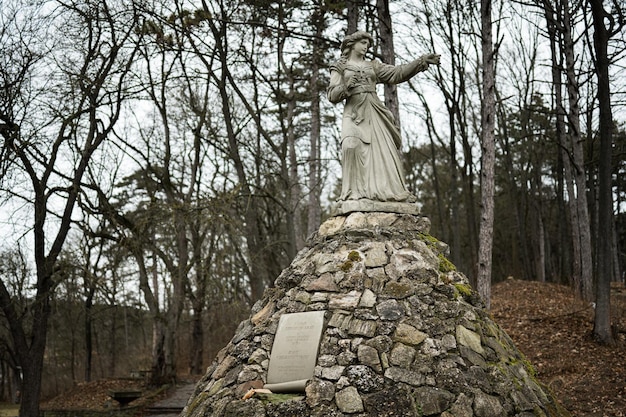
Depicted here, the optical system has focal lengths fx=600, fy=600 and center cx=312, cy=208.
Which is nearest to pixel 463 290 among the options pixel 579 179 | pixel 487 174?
pixel 487 174

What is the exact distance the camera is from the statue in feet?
25.1

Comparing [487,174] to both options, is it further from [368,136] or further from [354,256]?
[354,256]

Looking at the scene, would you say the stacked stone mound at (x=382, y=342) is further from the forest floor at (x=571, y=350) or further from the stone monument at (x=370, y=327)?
the forest floor at (x=571, y=350)

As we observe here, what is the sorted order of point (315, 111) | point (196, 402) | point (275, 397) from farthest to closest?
1. point (315, 111)
2. point (196, 402)
3. point (275, 397)

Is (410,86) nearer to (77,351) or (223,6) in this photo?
(223,6)

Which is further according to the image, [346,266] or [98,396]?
[98,396]

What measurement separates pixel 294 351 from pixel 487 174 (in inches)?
255

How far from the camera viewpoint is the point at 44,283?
1242 centimetres

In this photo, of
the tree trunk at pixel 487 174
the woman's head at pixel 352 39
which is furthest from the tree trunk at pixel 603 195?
the woman's head at pixel 352 39

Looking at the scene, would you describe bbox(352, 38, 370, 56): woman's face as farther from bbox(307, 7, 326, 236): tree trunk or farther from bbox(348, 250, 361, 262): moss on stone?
bbox(307, 7, 326, 236): tree trunk

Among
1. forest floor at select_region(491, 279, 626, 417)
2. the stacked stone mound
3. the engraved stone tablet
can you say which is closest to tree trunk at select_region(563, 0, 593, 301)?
forest floor at select_region(491, 279, 626, 417)

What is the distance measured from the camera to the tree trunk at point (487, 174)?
11.1 metres

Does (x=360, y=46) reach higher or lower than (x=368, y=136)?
higher

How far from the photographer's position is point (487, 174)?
11.3 m
